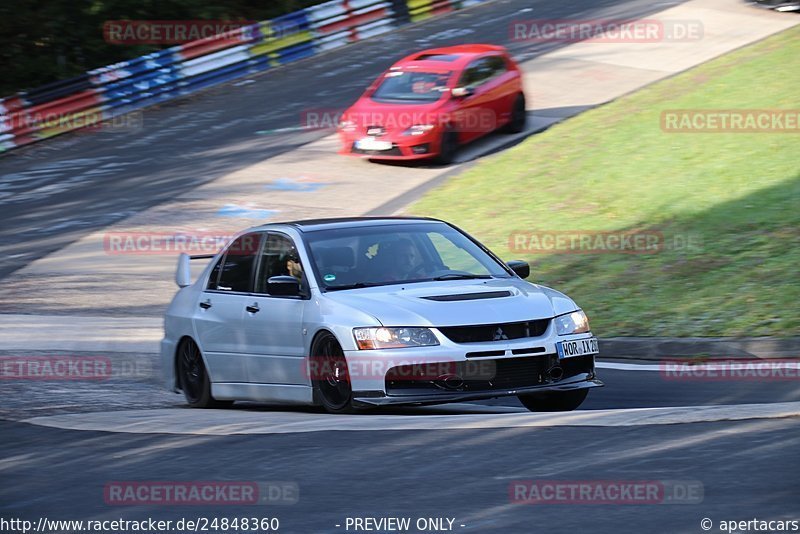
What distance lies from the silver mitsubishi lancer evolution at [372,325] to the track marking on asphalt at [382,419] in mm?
241

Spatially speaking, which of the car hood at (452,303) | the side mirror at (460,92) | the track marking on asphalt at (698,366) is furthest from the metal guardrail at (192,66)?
the car hood at (452,303)

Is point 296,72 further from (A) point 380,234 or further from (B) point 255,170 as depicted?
(A) point 380,234

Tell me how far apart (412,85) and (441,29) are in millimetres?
13067

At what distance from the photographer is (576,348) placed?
30.5 feet

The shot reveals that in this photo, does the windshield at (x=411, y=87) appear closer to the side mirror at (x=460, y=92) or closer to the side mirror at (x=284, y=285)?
the side mirror at (x=460, y=92)

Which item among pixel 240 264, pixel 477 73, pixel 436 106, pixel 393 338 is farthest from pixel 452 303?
pixel 477 73

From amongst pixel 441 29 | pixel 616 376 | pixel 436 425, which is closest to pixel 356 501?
pixel 436 425

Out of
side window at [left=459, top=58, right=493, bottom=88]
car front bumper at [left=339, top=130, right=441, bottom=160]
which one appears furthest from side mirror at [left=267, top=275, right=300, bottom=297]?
side window at [left=459, top=58, right=493, bottom=88]

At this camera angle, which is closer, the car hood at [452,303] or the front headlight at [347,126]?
the car hood at [452,303]

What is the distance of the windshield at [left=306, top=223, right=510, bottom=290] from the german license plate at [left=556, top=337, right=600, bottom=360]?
1.00 metres

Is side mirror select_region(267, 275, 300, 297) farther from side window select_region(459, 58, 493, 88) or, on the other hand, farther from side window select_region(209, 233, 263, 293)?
side window select_region(459, 58, 493, 88)

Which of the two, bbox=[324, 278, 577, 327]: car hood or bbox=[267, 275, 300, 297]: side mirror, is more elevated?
bbox=[267, 275, 300, 297]: side mirror

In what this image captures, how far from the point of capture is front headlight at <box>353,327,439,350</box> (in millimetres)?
8922

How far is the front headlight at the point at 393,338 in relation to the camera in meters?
8.92
